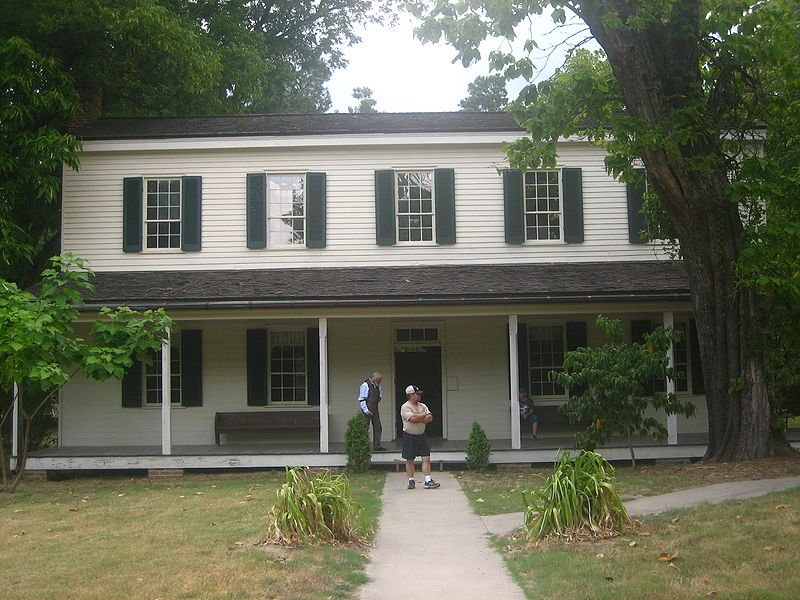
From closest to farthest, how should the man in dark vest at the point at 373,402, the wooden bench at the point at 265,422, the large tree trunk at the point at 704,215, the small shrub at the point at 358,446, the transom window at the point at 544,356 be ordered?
the large tree trunk at the point at 704,215 < the small shrub at the point at 358,446 < the man in dark vest at the point at 373,402 < the wooden bench at the point at 265,422 < the transom window at the point at 544,356

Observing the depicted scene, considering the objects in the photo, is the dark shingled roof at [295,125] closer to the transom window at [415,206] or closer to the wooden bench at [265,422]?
the transom window at [415,206]

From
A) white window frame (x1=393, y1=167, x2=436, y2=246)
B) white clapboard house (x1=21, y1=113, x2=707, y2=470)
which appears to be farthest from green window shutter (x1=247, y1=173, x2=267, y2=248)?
white window frame (x1=393, y1=167, x2=436, y2=246)

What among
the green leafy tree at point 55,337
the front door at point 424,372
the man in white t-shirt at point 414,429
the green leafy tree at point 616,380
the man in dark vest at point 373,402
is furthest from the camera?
the front door at point 424,372

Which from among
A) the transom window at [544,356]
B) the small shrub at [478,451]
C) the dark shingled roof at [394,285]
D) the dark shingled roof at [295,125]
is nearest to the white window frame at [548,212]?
the dark shingled roof at [394,285]

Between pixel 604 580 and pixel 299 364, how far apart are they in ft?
38.4

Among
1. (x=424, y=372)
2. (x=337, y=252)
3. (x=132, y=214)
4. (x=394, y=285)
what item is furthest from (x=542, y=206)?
(x=132, y=214)

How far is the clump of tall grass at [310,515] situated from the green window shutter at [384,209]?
9.32 m

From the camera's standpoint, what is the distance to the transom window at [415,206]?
18.4m

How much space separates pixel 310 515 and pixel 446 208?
33.9 feet

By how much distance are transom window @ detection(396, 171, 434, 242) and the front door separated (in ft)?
7.91

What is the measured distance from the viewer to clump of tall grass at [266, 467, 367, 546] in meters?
8.91

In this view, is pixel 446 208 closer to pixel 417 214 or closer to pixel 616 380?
pixel 417 214

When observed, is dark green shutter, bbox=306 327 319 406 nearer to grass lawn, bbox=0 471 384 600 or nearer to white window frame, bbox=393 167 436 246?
white window frame, bbox=393 167 436 246

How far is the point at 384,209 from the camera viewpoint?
1823 centimetres
